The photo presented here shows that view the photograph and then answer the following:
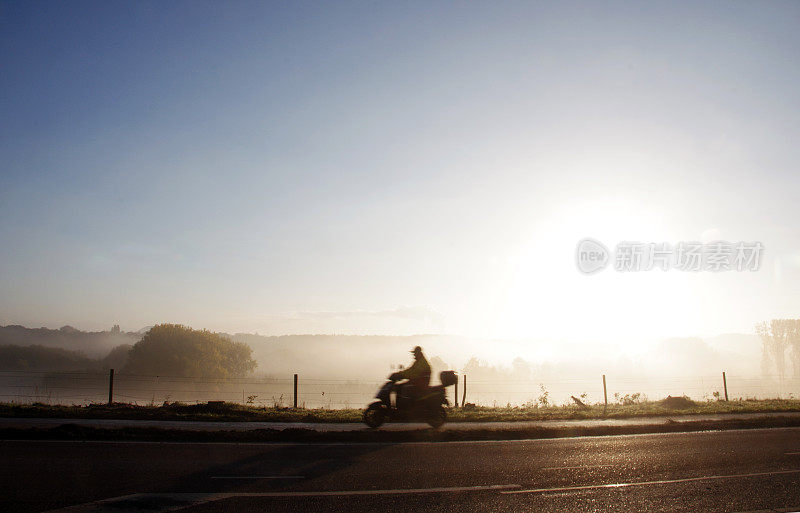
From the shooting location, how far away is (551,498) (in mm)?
7125

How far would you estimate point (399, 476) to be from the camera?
841 centimetres

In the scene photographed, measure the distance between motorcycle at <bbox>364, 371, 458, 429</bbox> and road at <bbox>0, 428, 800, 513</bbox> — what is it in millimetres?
3449

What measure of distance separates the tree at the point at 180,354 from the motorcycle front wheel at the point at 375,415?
77904 millimetres

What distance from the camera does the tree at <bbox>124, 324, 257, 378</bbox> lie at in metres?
85.5

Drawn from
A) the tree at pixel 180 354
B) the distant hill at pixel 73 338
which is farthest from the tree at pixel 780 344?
the distant hill at pixel 73 338

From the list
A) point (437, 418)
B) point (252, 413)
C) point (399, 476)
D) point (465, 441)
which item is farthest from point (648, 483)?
point (252, 413)

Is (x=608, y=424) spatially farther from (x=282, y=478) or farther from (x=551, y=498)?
(x=282, y=478)

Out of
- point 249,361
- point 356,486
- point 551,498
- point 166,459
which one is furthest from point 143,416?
point 249,361

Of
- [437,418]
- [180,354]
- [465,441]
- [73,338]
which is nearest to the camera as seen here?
[465,441]

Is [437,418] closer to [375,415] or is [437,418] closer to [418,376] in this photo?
[418,376]

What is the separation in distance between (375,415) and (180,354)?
8041 cm

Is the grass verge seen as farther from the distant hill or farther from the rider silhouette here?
the distant hill

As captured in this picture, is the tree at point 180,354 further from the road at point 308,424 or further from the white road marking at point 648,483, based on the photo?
the white road marking at point 648,483

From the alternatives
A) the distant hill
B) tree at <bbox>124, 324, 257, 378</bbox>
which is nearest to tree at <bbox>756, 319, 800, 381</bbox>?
tree at <bbox>124, 324, 257, 378</bbox>
